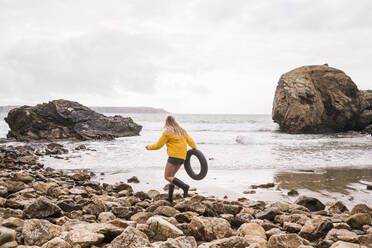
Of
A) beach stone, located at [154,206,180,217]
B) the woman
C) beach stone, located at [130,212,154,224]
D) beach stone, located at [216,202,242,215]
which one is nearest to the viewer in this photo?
beach stone, located at [130,212,154,224]

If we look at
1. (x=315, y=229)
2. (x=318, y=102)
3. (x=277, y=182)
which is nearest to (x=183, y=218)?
(x=315, y=229)

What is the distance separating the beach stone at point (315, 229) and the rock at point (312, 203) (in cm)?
160

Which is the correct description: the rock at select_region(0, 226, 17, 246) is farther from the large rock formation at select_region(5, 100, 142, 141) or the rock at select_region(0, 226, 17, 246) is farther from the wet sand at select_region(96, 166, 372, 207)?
the large rock formation at select_region(5, 100, 142, 141)

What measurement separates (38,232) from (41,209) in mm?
918

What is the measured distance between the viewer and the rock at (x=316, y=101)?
24625 mm

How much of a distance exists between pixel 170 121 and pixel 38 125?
1768 centimetres

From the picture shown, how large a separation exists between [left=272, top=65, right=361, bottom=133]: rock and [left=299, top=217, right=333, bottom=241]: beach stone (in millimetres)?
22426

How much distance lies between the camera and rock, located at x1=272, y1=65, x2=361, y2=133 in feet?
80.8

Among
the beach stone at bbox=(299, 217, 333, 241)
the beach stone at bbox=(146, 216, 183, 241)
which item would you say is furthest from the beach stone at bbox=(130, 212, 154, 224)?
the beach stone at bbox=(299, 217, 333, 241)

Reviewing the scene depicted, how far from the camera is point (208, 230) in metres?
3.21

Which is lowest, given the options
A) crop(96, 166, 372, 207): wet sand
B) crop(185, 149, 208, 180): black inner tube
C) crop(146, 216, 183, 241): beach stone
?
crop(96, 166, 372, 207): wet sand

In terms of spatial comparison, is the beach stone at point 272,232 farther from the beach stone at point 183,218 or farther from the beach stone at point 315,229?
the beach stone at point 183,218

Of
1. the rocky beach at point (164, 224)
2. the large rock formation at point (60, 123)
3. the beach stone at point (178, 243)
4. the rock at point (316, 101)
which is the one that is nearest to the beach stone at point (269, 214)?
the rocky beach at point (164, 224)

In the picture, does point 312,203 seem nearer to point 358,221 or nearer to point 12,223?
point 358,221
